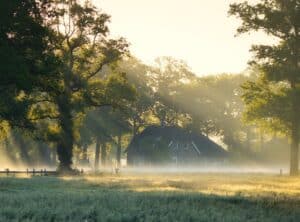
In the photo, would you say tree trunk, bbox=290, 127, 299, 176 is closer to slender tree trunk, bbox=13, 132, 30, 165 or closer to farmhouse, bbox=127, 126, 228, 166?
farmhouse, bbox=127, 126, 228, 166

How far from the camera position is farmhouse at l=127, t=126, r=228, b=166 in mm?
106250

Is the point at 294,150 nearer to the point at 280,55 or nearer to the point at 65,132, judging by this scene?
the point at 280,55

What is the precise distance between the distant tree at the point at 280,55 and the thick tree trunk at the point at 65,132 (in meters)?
18.1

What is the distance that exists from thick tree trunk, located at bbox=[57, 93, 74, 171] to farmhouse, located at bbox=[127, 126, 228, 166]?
44.2 meters

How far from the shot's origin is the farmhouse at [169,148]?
106m

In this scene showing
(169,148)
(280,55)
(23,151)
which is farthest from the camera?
(23,151)

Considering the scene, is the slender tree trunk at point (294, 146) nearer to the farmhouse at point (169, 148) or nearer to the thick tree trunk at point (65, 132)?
the thick tree trunk at point (65, 132)

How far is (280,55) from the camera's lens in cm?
5728

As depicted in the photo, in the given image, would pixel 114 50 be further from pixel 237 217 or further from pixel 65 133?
pixel 237 217

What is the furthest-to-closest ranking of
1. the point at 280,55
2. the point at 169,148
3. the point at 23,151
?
the point at 23,151
the point at 169,148
the point at 280,55

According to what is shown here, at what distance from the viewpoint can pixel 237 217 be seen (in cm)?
1736

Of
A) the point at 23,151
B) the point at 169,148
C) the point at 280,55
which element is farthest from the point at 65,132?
the point at 23,151

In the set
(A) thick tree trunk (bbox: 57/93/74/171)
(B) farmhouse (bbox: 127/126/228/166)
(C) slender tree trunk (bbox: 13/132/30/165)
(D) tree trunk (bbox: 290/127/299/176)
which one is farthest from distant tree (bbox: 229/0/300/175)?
(C) slender tree trunk (bbox: 13/132/30/165)

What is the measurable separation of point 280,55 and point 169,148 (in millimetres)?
52170
